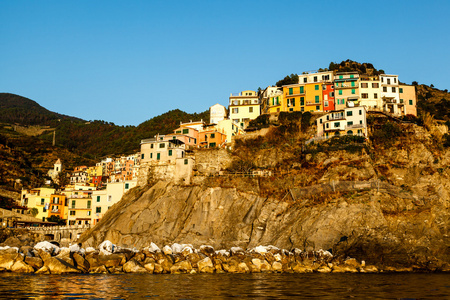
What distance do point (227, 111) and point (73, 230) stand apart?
115ft

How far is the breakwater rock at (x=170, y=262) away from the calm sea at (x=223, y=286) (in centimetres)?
259

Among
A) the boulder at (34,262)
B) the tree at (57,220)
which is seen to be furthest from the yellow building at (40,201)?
the boulder at (34,262)

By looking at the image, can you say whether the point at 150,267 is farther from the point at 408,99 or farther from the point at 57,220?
the point at 408,99

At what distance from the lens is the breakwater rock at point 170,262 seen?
3866 cm

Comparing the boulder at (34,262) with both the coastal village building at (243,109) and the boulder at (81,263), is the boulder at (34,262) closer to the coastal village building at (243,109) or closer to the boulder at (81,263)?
the boulder at (81,263)

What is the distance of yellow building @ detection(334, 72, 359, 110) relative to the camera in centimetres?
6994

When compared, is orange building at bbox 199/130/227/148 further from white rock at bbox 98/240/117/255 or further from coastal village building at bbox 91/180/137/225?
white rock at bbox 98/240/117/255

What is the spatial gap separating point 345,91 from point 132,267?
4577 centimetres

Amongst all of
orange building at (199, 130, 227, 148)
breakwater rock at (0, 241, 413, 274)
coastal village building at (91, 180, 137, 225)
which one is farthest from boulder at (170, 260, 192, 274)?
orange building at (199, 130, 227, 148)

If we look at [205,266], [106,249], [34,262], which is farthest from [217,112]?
[34,262]

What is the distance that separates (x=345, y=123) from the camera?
62.6 meters

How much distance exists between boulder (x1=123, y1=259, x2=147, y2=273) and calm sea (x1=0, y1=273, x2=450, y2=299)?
226 cm

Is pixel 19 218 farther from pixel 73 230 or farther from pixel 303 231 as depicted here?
pixel 303 231

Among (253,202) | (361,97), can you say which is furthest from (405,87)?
(253,202)
